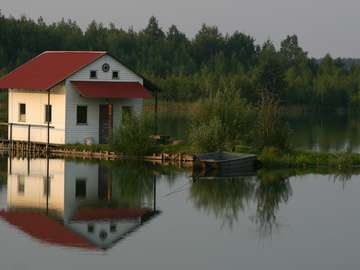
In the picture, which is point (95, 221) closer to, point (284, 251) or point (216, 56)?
point (284, 251)

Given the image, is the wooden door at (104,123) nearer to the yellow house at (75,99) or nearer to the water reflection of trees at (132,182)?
the yellow house at (75,99)

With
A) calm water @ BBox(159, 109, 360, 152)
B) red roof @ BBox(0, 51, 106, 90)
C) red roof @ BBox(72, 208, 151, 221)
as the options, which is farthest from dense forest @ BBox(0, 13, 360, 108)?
red roof @ BBox(72, 208, 151, 221)

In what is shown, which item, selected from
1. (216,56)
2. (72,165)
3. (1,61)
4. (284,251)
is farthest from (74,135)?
(216,56)

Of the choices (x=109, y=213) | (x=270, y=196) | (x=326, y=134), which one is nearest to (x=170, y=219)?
(x=109, y=213)

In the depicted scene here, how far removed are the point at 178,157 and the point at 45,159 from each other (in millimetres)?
5454

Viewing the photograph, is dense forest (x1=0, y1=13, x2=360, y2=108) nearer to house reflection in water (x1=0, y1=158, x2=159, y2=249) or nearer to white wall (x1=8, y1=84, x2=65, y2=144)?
white wall (x1=8, y1=84, x2=65, y2=144)

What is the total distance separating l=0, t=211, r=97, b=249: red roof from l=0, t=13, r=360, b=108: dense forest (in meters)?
52.8

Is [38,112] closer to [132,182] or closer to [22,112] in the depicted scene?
[22,112]

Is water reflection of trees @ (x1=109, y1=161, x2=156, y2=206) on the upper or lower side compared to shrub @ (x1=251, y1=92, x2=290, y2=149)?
lower

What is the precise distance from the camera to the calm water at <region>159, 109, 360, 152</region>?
50684 millimetres

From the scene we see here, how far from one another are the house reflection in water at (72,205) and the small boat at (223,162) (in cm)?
348

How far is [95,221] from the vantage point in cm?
2628

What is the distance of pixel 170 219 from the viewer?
88.6 ft

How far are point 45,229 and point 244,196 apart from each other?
848 centimetres
